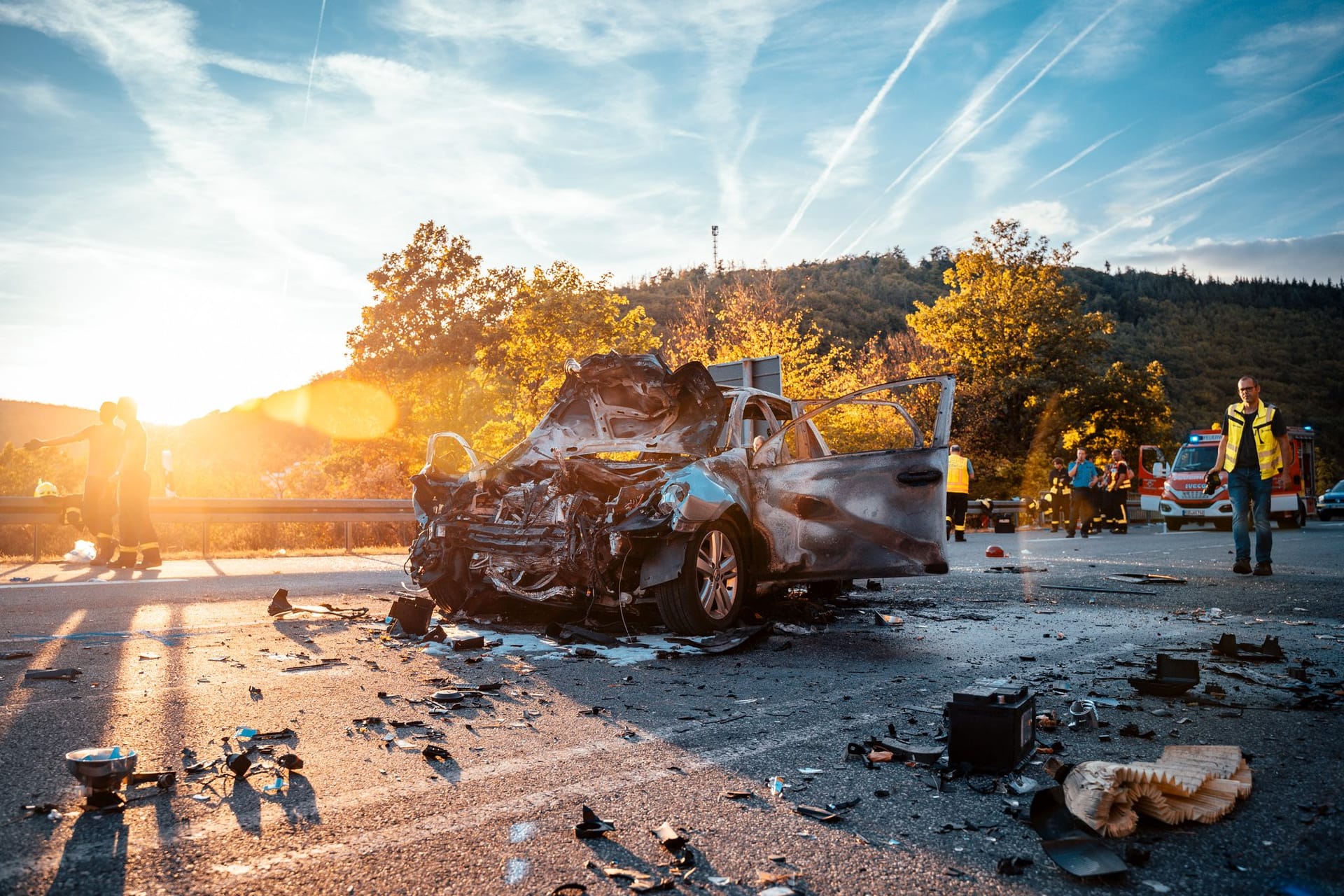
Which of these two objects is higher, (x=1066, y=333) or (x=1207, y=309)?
(x=1207, y=309)

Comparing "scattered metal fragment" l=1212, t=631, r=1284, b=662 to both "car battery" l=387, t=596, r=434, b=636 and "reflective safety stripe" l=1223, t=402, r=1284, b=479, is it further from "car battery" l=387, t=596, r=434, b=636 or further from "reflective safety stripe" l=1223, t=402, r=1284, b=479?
"reflective safety stripe" l=1223, t=402, r=1284, b=479

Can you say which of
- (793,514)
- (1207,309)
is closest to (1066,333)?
(793,514)

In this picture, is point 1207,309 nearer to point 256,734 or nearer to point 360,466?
point 360,466

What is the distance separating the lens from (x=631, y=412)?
24.6ft

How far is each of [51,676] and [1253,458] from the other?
1090 cm


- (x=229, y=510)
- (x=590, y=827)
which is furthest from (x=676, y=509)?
(x=229, y=510)

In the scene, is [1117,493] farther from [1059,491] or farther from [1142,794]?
[1142,794]

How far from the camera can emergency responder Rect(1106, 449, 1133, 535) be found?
23.5 m

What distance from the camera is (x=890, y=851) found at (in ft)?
8.11

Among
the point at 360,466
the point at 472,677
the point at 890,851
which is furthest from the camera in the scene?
the point at 360,466

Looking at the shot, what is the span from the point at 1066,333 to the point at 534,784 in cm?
4853

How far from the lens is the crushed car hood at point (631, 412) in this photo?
7016 mm

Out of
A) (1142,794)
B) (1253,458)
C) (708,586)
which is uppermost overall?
(1253,458)

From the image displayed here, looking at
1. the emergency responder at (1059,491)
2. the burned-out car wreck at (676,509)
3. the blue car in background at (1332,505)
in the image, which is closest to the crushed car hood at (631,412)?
the burned-out car wreck at (676,509)
